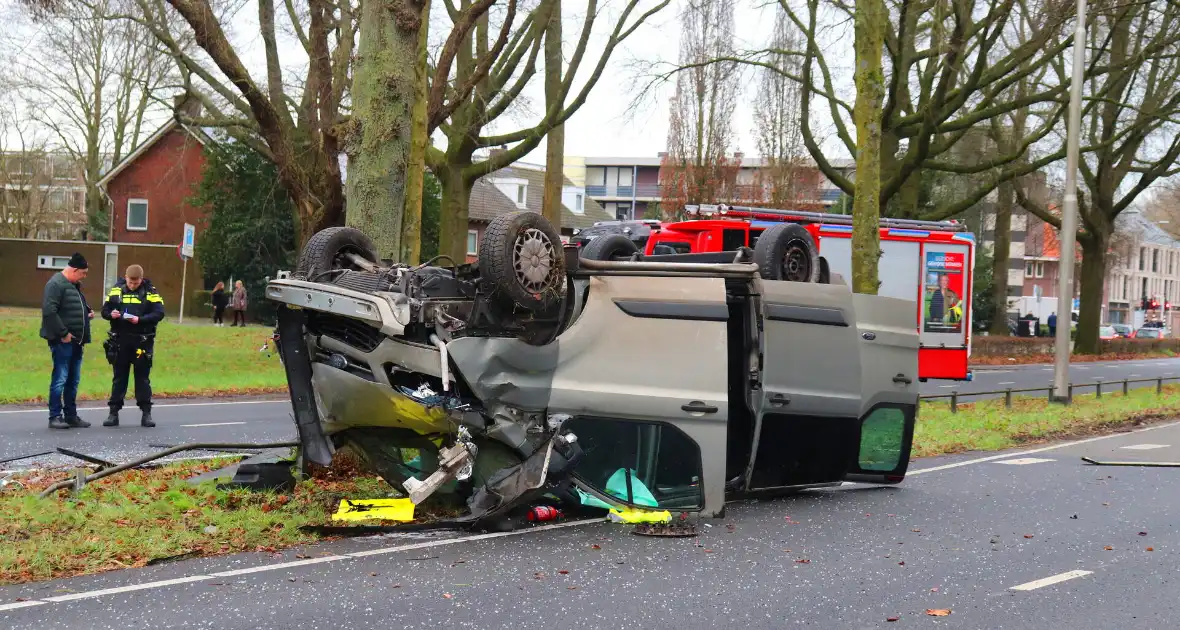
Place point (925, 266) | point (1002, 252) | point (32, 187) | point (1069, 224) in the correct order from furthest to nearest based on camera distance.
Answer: point (32, 187)
point (1002, 252)
point (925, 266)
point (1069, 224)

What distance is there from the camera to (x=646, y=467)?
7.89 meters

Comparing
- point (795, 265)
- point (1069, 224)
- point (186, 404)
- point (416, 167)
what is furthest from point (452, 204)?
point (795, 265)

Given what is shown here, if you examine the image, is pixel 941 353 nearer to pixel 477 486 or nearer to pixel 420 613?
pixel 477 486

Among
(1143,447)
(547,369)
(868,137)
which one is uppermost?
(868,137)

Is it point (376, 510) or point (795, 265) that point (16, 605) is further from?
point (795, 265)

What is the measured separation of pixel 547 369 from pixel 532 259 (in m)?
0.71

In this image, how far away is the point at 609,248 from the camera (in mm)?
10055

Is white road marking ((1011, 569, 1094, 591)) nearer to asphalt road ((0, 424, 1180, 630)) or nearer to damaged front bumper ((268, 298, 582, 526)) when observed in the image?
asphalt road ((0, 424, 1180, 630))

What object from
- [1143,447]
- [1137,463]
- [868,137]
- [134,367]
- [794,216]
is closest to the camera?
[1137,463]

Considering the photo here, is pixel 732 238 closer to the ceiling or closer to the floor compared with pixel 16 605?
closer to the ceiling

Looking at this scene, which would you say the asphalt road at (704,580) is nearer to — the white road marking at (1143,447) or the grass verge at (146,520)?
the grass verge at (146,520)

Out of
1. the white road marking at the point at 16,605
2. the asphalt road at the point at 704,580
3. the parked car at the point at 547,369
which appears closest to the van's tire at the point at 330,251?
the parked car at the point at 547,369

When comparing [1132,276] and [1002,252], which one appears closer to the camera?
[1002,252]

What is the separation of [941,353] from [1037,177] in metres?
22.9
